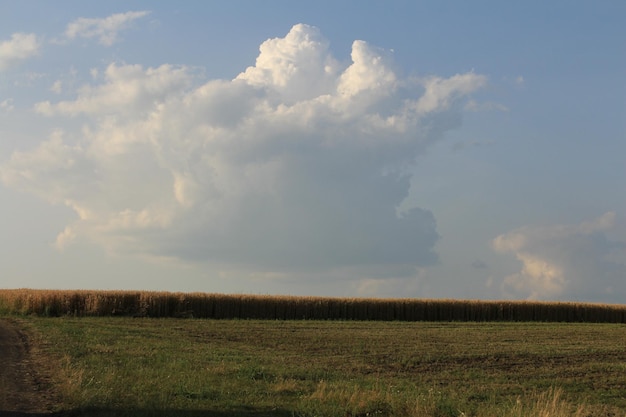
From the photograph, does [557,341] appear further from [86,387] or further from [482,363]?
[86,387]

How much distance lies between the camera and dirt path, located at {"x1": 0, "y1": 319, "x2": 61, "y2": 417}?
40.9ft

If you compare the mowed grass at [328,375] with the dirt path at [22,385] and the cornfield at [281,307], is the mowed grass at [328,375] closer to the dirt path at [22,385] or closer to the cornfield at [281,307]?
the dirt path at [22,385]

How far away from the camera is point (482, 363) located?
895 inches

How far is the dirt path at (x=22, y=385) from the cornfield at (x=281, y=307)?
26.8 m

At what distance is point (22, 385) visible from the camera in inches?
596

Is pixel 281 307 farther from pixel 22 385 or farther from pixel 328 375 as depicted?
pixel 22 385

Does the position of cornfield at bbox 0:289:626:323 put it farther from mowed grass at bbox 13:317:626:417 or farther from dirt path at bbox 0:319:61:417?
dirt path at bbox 0:319:61:417

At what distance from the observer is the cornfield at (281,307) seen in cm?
4972

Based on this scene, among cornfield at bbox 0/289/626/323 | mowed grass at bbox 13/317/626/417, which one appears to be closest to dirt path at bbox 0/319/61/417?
mowed grass at bbox 13/317/626/417

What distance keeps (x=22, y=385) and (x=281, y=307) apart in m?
40.8

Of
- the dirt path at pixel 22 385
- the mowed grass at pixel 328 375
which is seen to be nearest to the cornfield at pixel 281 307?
the mowed grass at pixel 328 375

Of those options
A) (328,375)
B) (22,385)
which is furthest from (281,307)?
(22,385)

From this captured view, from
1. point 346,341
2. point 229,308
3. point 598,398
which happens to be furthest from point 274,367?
point 229,308

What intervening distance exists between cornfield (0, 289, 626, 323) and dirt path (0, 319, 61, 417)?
2678 cm
